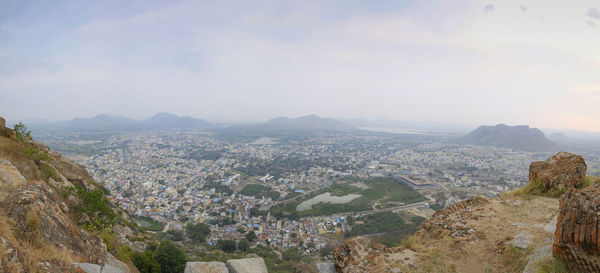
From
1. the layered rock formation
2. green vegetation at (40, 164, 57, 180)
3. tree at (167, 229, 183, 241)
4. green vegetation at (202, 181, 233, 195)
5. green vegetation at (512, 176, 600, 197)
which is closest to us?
the layered rock formation

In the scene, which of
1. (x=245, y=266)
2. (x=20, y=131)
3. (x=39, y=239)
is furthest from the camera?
(x=20, y=131)

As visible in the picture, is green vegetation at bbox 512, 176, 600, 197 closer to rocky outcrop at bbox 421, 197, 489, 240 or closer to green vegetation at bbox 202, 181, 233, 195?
rocky outcrop at bbox 421, 197, 489, 240

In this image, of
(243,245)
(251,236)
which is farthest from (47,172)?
(251,236)

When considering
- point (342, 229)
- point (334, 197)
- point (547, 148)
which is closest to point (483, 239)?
point (342, 229)

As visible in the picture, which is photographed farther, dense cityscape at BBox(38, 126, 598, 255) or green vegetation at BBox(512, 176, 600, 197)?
dense cityscape at BBox(38, 126, 598, 255)

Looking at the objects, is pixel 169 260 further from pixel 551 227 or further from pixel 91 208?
pixel 551 227

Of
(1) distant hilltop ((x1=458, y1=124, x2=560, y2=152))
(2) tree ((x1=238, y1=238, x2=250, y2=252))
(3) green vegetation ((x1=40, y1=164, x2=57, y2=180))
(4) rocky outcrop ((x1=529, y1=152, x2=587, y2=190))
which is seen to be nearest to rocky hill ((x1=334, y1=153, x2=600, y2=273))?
(4) rocky outcrop ((x1=529, y1=152, x2=587, y2=190))
